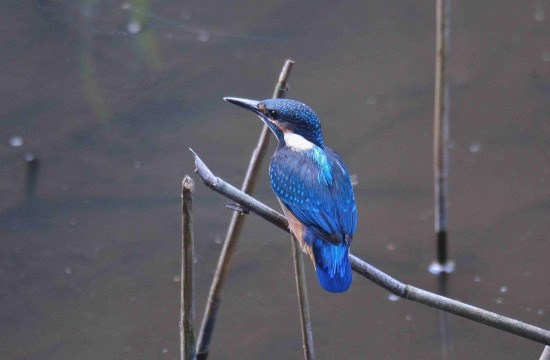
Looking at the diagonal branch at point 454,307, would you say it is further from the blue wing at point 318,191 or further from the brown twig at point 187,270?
the blue wing at point 318,191

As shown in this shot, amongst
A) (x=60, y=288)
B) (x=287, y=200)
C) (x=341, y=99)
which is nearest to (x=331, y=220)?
(x=287, y=200)

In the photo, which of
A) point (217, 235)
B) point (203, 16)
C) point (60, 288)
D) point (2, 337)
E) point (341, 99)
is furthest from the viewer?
point (203, 16)

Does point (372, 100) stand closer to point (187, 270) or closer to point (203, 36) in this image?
point (203, 36)

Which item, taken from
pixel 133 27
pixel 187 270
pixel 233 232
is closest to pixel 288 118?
pixel 233 232

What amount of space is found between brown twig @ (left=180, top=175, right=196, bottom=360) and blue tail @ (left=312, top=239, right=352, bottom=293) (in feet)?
1.36

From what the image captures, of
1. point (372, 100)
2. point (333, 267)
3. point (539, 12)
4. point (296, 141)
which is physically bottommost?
point (372, 100)

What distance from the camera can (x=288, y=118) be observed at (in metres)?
3.42

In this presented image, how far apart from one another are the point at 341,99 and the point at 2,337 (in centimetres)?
245

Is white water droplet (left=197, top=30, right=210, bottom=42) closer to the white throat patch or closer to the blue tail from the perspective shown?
the white throat patch

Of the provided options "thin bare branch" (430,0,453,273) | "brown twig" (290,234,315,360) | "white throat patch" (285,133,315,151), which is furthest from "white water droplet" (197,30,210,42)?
"brown twig" (290,234,315,360)

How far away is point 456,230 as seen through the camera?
15.9ft

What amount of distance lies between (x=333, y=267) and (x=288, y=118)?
2.34 feet

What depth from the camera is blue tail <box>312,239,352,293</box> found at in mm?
2883

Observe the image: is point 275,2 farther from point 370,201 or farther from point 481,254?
point 481,254
